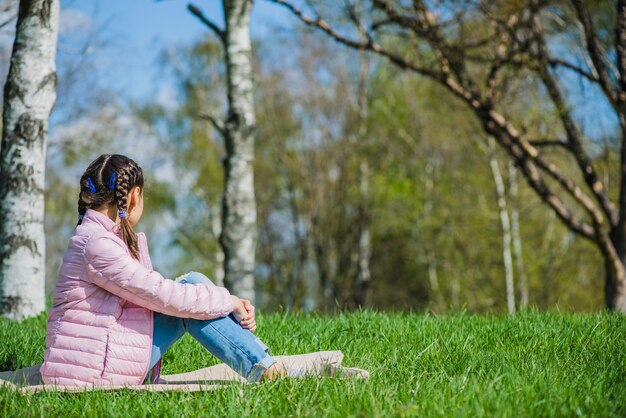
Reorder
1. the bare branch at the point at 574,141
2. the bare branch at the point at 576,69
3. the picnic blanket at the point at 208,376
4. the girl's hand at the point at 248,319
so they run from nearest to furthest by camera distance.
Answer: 1. the picnic blanket at the point at 208,376
2. the girl's hand at the point at 248,319
3. the bare branch at the point at 576,69
4. the bare branch at the point at 574,141

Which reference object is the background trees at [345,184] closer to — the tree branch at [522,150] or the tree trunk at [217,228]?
→ the tree trunk at [217,228]

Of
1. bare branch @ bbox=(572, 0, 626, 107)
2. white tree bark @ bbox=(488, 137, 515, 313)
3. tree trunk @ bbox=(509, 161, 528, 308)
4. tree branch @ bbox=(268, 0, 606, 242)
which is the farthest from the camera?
tree trunk @ bbox=(509, 161, 528, 308)

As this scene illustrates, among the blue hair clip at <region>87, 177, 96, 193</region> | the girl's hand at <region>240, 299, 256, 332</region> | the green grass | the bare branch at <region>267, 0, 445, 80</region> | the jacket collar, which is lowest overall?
the green grass

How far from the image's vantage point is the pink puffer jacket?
11.0 feet

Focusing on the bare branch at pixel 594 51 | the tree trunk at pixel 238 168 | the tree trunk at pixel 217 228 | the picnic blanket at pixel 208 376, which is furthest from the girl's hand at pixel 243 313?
the tree trunk at pixel 217 228

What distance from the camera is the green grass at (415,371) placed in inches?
115

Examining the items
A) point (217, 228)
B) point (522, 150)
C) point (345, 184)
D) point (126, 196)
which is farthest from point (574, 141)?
point (217, 228)

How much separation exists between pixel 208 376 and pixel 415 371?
1115 mm

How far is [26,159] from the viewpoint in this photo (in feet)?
22.1

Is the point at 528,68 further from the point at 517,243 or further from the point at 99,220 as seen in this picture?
the point at 517,243

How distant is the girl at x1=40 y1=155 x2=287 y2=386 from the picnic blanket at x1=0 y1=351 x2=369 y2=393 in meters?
0.09

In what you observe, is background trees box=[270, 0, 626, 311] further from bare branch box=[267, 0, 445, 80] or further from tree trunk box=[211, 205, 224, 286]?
tree trunk box=[211, 205, 224, 286]

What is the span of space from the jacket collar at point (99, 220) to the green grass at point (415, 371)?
30.7 inches

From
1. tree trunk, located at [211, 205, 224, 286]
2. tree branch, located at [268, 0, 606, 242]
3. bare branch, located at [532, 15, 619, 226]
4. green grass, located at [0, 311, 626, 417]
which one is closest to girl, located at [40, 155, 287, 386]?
green grass, located at [0, 311, 626, 417]
